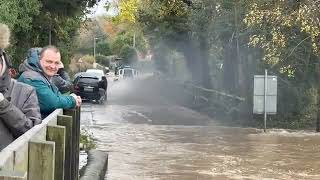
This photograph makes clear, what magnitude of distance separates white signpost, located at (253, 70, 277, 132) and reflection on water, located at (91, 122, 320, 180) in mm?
808

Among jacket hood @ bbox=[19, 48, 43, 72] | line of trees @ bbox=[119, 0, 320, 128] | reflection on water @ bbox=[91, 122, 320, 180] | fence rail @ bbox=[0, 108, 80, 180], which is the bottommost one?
reflection on water @ bbox=[91, 122, 320, 180]

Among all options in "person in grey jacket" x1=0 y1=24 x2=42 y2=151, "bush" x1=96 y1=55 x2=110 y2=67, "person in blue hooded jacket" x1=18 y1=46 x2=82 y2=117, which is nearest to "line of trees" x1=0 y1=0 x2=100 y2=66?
"person in blue hooded jacket" x1=18 y1=46 x2=82 y2=117

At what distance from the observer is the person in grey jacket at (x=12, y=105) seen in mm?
3998

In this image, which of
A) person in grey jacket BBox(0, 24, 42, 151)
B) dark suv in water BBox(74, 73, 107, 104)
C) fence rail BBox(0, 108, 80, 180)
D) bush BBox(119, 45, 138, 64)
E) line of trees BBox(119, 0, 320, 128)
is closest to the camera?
fence rail BBox(0, 108, 80, 180)

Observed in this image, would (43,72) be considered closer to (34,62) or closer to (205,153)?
(34,62)

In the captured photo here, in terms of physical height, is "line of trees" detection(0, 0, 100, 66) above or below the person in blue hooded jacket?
above

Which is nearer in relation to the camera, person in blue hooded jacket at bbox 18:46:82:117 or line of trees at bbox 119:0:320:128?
person in blue hooded jacket at bbox 18:46:82:117

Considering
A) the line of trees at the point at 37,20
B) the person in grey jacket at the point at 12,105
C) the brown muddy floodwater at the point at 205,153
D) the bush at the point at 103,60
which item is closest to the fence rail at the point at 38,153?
the person in grey jacket at the point at 12,105

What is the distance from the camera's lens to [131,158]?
12578 millimetres

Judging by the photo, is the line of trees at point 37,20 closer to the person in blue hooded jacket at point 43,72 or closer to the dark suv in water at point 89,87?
the dark suv in water at point 89,87

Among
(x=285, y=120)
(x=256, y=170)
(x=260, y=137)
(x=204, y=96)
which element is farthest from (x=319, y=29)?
(x=204, y=96)

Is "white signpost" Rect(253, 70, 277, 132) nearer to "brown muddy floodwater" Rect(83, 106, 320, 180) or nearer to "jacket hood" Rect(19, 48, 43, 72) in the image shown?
"brown muddy floodwater" Rect(83, 106, 320, 180)

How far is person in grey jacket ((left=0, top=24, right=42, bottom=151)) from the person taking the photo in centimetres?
400

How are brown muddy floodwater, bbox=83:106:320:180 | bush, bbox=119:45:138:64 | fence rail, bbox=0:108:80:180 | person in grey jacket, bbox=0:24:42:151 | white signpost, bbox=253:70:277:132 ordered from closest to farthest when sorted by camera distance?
fence rail, bbox=0:108:80:180 → person in grey jacket, bbox=0:24:42:151 → brown muddy floodwater, bbox=83:106:320:180 → white signpost, bbox=253:70:277:132 → bush, bbox=119:45:138:64
